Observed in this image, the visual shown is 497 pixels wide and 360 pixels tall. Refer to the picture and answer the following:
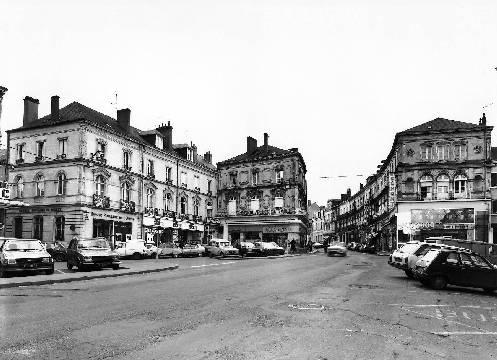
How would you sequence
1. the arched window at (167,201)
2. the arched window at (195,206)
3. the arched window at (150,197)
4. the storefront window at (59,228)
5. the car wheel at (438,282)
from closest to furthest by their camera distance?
the car wheel at (438,282), the storefront window at (59,228), the arched window at (150,197), the arched window at (167,201), the arched window at (195,206)

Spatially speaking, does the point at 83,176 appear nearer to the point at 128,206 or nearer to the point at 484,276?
the point at 128,206

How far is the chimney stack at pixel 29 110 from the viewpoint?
46781 mm

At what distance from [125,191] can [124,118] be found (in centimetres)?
808

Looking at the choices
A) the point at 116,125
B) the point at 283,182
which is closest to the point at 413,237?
the point at 283,182

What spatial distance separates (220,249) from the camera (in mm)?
42406

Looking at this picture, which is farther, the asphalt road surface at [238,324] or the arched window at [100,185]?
the arched window at [100,185]

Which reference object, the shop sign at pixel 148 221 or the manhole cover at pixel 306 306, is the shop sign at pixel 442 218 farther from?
the manhole cover at pixel 306 306

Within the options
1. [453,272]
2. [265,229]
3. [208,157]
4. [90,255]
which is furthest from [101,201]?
[453,272]

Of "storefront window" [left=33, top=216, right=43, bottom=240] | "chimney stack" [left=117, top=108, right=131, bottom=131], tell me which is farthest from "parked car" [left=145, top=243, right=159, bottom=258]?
"chimney stack" [left=117, top=108, right=131, bottom=131]

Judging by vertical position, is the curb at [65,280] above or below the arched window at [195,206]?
below

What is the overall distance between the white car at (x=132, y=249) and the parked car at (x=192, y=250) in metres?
4.37

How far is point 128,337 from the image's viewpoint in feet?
24.7

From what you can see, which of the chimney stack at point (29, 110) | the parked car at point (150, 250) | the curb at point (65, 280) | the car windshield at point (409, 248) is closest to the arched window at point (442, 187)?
the parked car at point (150, 250)

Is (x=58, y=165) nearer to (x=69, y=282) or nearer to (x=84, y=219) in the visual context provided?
(x=84, y=219)
